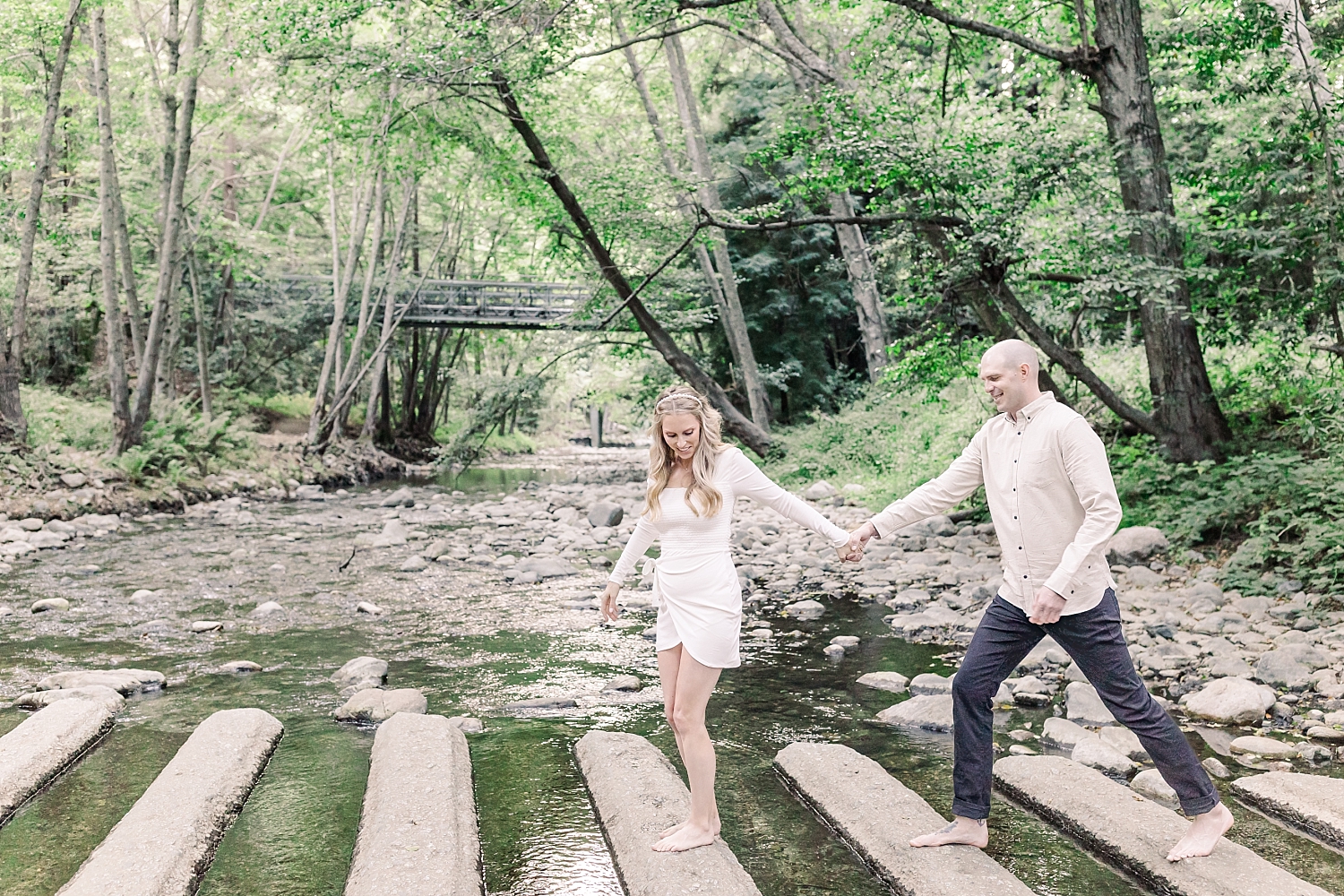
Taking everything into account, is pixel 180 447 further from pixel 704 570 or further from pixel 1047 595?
→ pixel 1047 595

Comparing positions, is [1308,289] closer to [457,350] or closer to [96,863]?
[96,863]

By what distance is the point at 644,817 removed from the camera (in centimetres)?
377

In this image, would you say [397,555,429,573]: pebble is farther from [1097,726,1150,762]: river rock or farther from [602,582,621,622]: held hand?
[1097,726,1150,762]: river rock

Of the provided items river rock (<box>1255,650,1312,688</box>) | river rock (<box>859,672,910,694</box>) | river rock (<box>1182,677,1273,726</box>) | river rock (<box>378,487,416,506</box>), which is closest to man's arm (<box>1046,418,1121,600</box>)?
river rock (<box>1182,677,1273,726</box>)

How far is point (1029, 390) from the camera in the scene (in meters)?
3.51

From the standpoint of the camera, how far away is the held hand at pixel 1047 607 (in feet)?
10.7

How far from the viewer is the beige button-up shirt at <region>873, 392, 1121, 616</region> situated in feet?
10.7

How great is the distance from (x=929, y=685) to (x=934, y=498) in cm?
229

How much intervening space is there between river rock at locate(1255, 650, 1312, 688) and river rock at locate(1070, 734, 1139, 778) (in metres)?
1.59

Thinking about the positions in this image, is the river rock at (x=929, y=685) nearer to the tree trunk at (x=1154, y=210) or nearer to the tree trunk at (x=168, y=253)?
the tree trunk at (x=1154, y=210)

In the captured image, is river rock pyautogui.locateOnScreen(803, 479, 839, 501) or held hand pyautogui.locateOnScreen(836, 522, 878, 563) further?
river rock pyautogui.locateOnScreen(803, 479, 839, 501)

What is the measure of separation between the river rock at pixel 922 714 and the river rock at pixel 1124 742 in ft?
2.43

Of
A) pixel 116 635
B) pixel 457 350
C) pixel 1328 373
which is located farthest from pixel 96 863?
pixel 457 350

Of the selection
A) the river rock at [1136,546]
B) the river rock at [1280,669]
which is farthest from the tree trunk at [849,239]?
the river rock at [1280,669]
